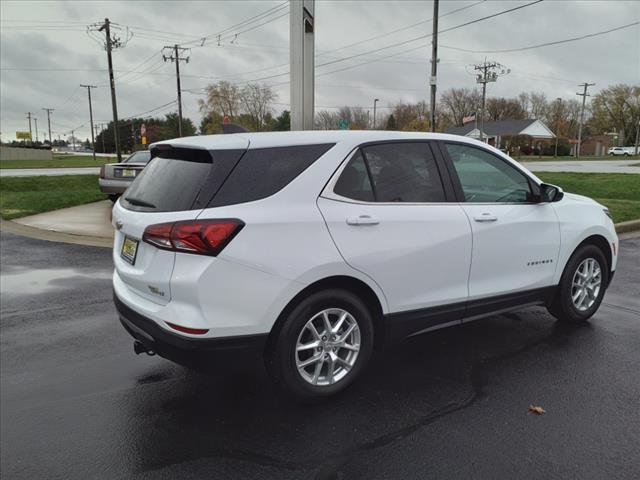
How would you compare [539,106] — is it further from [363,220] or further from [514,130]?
[363,220]

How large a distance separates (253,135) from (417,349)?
86.0 inches

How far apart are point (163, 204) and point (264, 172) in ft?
2.06

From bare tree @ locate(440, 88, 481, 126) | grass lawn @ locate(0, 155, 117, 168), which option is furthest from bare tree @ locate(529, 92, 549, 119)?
grass lawn @ locate(0, 155, 117, 168)

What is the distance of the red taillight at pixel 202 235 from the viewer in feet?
8.89

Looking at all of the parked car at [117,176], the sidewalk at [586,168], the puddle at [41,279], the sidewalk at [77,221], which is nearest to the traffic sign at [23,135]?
the sidewalk at [586,168]

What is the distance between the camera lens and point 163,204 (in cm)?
299

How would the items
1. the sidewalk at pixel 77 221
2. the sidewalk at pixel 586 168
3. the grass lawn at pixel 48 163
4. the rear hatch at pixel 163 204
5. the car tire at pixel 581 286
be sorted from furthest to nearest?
1. the grass lawn at pixel 48 163
2. the sidewalk at pixel 586 168
3. the sidewalk at pixel 77 221
4. the car tire at pixel 581 286
5. the rear hatch at pixel 163 204

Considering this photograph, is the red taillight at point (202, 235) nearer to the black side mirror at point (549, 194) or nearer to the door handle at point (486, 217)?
the door handle at point (486, 217)

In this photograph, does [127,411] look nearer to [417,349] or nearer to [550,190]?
[417,349]

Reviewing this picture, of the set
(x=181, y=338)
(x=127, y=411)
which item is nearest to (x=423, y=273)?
(x=181, y=338)

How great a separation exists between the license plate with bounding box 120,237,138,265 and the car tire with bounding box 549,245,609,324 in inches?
138

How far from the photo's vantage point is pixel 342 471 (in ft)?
8.35

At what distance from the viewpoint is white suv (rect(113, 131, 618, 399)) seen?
2773 millimetres

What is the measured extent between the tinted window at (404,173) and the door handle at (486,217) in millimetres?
312
